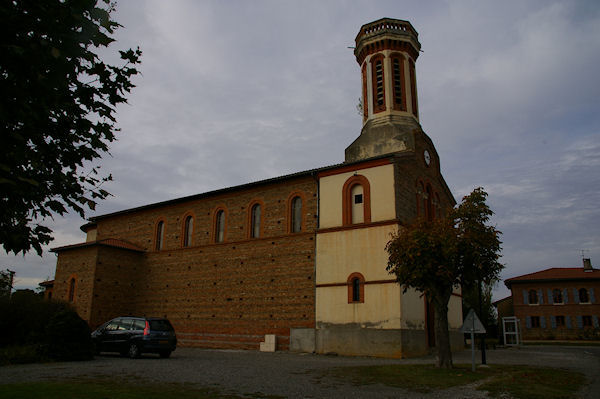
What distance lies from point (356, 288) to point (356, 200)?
4.16 metres

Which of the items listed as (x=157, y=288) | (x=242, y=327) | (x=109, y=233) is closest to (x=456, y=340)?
(x=242, y=327)

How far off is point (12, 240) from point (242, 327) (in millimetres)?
19802

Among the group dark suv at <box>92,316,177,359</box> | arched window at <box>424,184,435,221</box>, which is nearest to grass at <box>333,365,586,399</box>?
dark suv at <box>92,316,177,359</box>

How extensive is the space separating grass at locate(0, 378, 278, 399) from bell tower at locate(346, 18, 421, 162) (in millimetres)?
17644

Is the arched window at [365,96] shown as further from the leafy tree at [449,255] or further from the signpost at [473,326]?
the signpost at [473,326]

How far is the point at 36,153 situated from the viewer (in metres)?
4.93

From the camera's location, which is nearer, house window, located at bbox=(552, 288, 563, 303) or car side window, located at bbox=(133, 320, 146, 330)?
car side window, located at bbox=(133, 320, 146, 330)

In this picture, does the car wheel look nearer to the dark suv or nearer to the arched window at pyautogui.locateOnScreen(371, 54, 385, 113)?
the dark suv

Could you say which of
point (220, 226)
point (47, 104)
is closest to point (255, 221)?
point (220, 226)

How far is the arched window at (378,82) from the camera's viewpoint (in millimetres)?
25875

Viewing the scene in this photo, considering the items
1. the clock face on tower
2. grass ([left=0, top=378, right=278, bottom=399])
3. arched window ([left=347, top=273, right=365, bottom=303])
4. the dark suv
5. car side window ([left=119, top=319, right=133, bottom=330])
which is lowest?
grass ([left=0, top=378, right=278, bottom=399])

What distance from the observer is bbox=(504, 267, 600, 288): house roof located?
146 ft

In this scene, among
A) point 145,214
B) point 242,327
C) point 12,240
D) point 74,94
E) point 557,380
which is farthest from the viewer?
point 145,214

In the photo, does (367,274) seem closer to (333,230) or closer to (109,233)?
(333,230)
